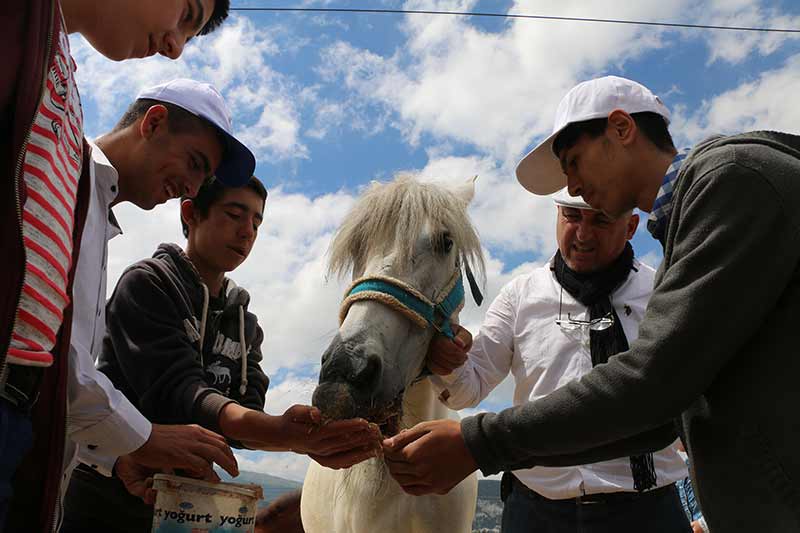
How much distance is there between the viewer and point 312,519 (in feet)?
12.2

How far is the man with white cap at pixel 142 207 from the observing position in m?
1.75

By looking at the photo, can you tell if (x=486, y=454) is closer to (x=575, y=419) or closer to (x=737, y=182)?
(x=575, y=419)

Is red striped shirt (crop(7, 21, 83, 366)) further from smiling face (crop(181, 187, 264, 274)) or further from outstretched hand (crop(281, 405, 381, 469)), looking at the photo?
smiling face (crop(181, 187, 264, 274))

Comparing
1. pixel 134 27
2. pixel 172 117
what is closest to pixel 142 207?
pixel 172 117

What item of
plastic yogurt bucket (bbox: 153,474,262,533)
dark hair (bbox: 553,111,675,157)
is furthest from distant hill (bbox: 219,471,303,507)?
dark hair (bbox: 553,111,675,157)

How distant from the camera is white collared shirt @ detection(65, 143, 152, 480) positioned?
5.54 ft

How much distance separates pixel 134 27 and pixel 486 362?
7.32 ft

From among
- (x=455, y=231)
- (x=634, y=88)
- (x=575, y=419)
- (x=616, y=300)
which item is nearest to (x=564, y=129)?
(x=634, y=88)

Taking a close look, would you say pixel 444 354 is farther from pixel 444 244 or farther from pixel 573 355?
pixel 573 355

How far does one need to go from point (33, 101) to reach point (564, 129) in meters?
1.93

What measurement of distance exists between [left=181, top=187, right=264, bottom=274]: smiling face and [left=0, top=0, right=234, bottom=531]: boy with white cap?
149 cm

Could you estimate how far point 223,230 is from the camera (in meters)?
3.21

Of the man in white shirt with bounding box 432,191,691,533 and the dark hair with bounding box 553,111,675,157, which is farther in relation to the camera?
the man in white shirt with bounding box 432,191,691,533

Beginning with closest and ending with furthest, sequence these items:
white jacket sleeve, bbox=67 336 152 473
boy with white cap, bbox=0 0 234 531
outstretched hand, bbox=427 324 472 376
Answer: boy with white cap, bbox=0 0 234 531
white jacket sleeve, bbox=67 336 152 473
outstretched hand, bbox=427 324 472 376
